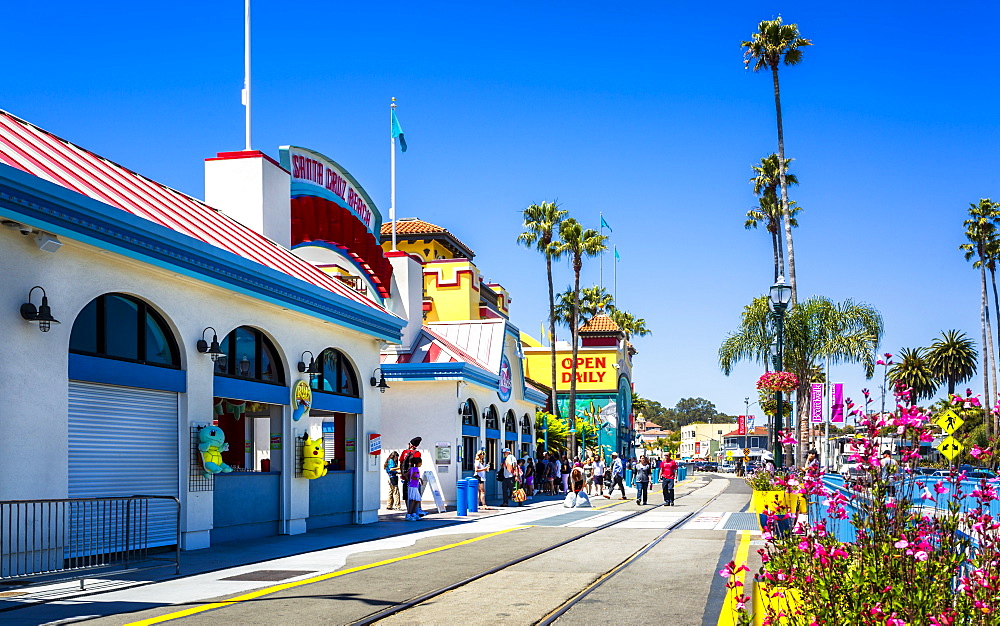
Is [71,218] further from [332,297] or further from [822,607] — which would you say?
[822,607]

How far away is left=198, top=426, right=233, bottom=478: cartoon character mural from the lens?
15611 mm

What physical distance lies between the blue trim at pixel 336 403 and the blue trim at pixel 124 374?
193 inches

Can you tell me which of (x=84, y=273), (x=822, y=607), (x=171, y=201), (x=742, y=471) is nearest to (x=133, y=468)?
(x=84, y=273)

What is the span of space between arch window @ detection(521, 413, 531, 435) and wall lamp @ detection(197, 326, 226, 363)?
2559 centimetres

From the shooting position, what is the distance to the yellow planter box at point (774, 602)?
225 inches

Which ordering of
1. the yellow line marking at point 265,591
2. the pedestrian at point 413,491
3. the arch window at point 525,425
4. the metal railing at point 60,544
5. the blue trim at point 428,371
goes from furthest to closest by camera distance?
the arch window at point 525,425 → the blue trim at point 428,371 → the pedestrian at point 413,491 → the metal railing at point 60,544 → the yellow line marking at point 265,591

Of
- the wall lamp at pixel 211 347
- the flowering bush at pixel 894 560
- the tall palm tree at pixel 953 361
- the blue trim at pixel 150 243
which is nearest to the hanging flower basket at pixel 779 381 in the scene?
the blue trim at pixel 150 243

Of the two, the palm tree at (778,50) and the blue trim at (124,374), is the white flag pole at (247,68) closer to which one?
the blue trim at (124,374)

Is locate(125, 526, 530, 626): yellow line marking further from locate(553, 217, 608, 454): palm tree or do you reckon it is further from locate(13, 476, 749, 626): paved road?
locate(553, 217, 608, 454): palm tree

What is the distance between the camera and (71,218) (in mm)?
12188

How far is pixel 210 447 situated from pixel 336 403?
18.2 ft

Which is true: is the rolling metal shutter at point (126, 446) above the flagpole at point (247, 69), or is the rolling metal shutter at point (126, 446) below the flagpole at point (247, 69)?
below

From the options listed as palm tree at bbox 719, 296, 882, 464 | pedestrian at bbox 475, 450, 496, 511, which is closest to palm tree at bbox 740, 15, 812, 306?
palm tree at bbox 719, 296, 882, 464

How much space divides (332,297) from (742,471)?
238ft
